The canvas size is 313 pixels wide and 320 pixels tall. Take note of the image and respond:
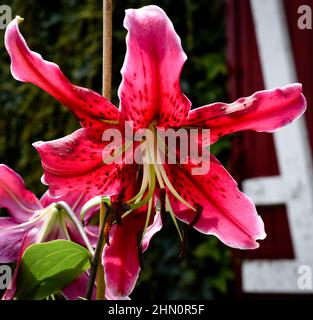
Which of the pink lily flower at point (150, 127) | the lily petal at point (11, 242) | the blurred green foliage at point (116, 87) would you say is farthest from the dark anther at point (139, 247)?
the blurred green foliage at point (116, 87)

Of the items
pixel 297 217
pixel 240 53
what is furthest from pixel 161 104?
pixel 240 53

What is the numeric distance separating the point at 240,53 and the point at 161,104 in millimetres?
1991

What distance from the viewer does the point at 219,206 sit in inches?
17.0

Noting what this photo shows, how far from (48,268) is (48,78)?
5.8 inches

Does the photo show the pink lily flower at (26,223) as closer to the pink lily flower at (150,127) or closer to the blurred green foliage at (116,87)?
the pink lily flower at (150,127)

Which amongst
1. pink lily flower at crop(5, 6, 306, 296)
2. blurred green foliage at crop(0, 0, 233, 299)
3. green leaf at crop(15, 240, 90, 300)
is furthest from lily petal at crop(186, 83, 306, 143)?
blurred green foliage at crop(0, 0, 233, 299)

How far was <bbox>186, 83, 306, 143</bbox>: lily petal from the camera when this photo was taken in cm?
38

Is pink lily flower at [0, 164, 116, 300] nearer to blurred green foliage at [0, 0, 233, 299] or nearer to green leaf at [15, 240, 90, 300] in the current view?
green leaf at [15, 240, 90, 300]

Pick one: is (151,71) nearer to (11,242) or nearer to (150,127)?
(150,127)

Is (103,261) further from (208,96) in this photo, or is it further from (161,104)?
(208,96)

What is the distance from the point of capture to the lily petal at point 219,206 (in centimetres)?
41

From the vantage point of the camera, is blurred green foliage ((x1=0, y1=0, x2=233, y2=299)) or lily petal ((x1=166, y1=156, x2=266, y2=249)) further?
blurred green foliage ((x1=0, y1=0, x2=233, y2=299))

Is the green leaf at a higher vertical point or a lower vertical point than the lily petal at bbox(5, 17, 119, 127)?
lower

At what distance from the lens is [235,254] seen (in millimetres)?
2227
